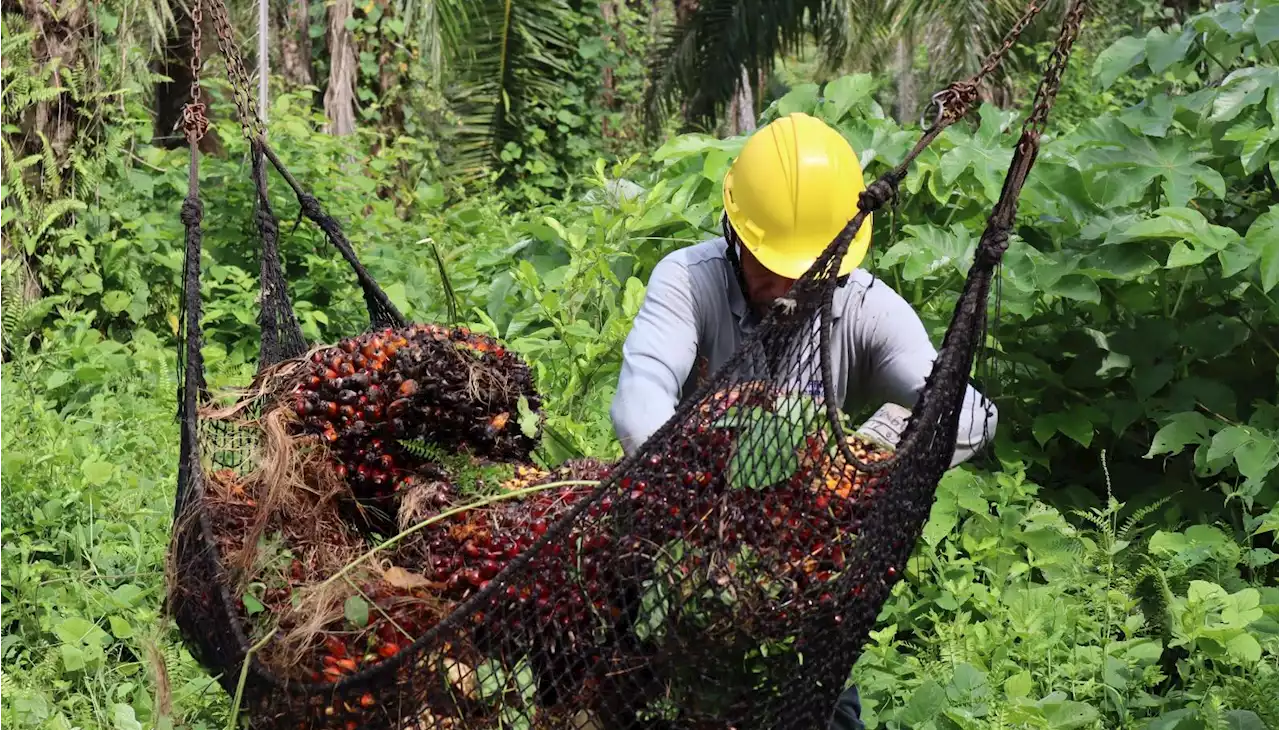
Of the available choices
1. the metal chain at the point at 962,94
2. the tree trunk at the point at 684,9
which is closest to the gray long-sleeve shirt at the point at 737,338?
the metal chain at the point at 962,94

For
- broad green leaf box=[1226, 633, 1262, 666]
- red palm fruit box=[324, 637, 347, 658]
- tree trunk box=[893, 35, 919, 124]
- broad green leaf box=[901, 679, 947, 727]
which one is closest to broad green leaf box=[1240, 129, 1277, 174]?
broad green leaf box=[1226, 633, 1262, 666]

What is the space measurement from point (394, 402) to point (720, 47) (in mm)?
8870

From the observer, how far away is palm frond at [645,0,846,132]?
10.6 meters

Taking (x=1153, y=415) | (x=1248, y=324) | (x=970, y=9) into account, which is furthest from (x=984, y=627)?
(x=970, y=9)

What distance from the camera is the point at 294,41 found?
12672 millimetres

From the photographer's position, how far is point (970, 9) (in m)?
10.1

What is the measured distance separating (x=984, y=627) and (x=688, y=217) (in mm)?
1844

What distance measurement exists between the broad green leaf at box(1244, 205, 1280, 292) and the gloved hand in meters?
1.55

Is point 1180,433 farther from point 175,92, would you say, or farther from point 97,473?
point 175,92

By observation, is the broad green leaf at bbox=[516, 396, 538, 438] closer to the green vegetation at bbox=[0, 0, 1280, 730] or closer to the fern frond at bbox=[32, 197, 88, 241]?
the green vegetation at bbox=[0, 0, 1280, 730]

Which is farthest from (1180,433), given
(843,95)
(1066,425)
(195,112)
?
(195,112)

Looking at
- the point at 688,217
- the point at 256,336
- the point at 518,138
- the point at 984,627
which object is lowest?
the point at 518,138

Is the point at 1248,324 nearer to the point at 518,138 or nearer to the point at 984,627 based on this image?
the point at 984,627

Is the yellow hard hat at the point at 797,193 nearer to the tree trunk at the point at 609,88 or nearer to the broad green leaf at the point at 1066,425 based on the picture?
the broad green leaf at the point at 1066,425
